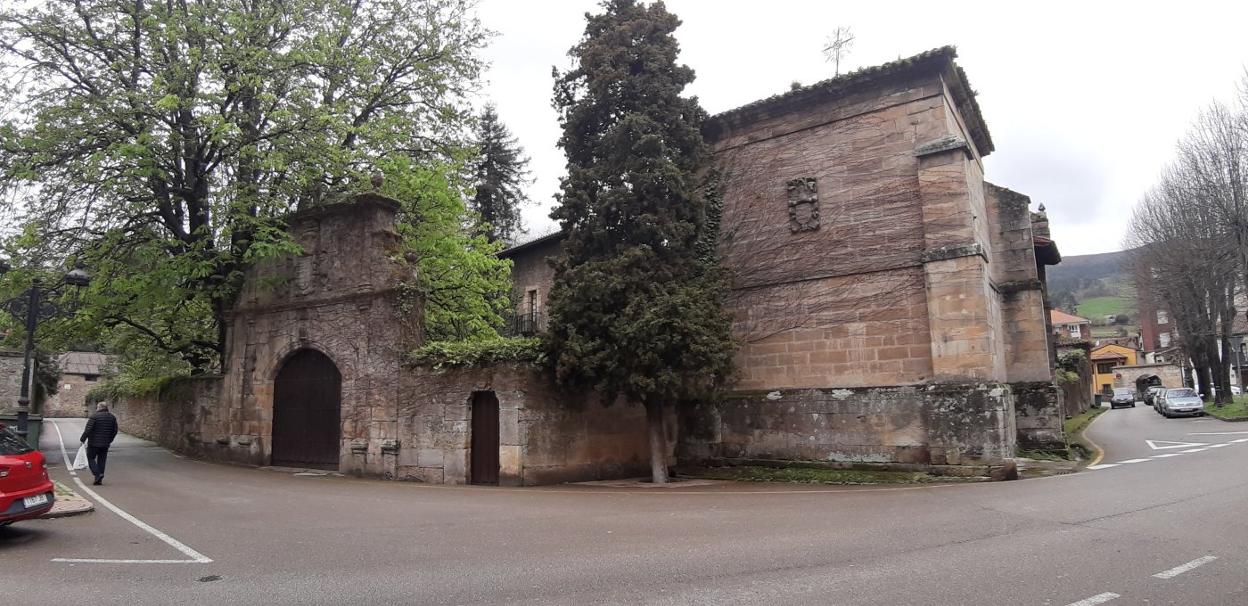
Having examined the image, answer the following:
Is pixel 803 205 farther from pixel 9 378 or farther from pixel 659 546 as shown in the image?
pixel 9 378

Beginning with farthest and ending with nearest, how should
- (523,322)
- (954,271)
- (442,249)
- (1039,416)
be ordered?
1. (523,322)
2. (442,249)
3. (1039,416)
4. (954,271)

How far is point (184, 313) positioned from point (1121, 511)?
21.9 meters

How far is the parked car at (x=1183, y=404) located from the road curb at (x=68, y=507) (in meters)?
41.6

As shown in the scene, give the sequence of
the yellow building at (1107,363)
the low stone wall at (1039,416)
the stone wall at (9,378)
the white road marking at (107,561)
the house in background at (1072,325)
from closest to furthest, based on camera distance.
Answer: the white road marking at (107,561)
the low stone wall at (1039,416)
the stone wall at (9,378)
the house in background at (1072,325)
the yellow building at (1107,363)

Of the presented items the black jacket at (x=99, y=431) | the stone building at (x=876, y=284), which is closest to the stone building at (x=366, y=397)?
the stone building at (x=876, y=284)

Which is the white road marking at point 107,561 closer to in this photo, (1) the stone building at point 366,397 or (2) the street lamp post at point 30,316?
(1) the stone building at point 366,397

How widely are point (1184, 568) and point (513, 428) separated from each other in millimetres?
9972

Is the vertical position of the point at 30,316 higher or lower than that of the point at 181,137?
lower

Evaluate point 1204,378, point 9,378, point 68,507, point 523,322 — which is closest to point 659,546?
point 68,507

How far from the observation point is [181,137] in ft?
52.8

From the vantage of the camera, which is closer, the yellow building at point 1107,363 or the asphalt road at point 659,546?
the asphalt road at point 659,546

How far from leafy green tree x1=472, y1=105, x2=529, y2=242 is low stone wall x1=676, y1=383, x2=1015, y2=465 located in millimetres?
21266

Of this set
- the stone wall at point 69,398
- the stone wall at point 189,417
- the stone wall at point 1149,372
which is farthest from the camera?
the stone wall at point 1149,372

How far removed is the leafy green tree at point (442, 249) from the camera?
18.5 m
